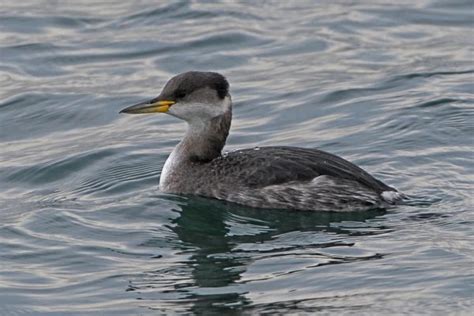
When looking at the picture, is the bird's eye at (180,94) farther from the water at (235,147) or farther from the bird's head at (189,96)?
the water at (235,147)

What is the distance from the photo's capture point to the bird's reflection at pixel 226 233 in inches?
404

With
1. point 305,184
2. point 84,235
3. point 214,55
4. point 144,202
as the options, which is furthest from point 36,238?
point 214,55

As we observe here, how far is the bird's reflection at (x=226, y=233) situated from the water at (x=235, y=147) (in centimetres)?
2

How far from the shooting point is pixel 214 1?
19703 millimetres

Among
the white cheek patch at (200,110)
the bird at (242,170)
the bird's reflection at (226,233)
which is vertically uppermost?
the white cheek patch at (200,110)

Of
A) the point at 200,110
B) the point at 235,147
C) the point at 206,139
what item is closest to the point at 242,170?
the point at 206,139

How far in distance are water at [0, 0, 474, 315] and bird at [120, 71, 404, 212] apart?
0.12m

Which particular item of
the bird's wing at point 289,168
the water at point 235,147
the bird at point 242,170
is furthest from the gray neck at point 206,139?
the water at point 235,147

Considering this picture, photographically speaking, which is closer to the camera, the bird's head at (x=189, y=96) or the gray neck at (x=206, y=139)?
the bird's head at (x=189, y=96)

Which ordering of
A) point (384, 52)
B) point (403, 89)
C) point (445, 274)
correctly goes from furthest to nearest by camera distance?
point (384, 52) → point (403, 89) → point (445, 274)

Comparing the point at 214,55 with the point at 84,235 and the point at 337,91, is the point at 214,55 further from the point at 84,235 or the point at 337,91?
the point at 84,235

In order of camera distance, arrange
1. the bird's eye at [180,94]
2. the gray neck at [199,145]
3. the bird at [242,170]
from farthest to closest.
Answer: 1. the gray neck at [199,145]
2. the bird's eye at [180,94]
3. the bird at [242,170]

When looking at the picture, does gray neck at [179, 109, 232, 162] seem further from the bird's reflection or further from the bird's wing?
the bird's reflection

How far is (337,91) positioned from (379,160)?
268 cm
